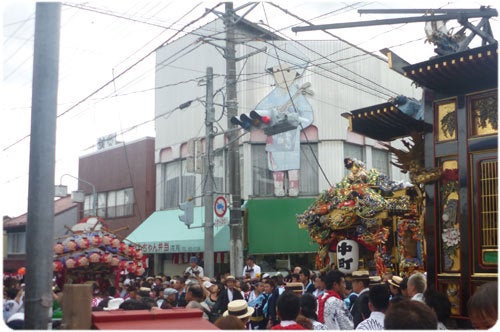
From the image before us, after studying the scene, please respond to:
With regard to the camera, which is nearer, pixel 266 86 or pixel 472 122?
pixel 472 122

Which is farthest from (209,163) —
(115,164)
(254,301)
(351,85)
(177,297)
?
(115,164)

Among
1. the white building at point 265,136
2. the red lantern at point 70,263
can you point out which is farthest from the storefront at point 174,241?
the red lantern at point 70,263

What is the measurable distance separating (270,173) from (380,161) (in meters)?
4.78

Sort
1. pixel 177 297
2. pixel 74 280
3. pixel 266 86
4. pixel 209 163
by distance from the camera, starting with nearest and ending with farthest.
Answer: pixel 177 297, pixel 74 280, pixel 209 163, pixel 266 86

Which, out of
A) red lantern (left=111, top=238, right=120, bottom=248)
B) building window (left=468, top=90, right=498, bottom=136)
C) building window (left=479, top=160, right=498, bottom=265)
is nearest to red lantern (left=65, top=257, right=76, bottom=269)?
red lantern (left=111, top=238, right=120, bottom=248)

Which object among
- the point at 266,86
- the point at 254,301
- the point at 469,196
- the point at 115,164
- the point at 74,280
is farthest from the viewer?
the point at 115,164

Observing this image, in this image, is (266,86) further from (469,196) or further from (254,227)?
(469,196)

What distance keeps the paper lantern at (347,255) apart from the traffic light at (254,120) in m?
4.40

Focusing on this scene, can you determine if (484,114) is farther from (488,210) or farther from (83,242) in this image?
(83,242)

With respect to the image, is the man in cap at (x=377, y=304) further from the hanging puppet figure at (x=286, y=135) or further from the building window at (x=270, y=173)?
the building window at (x=270, y=173)

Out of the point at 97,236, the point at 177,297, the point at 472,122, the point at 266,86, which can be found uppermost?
the point at 266,86

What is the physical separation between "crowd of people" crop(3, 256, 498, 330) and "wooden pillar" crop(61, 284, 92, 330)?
0.42m

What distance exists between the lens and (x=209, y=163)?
14414mm

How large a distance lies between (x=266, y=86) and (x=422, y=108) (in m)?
13.1
